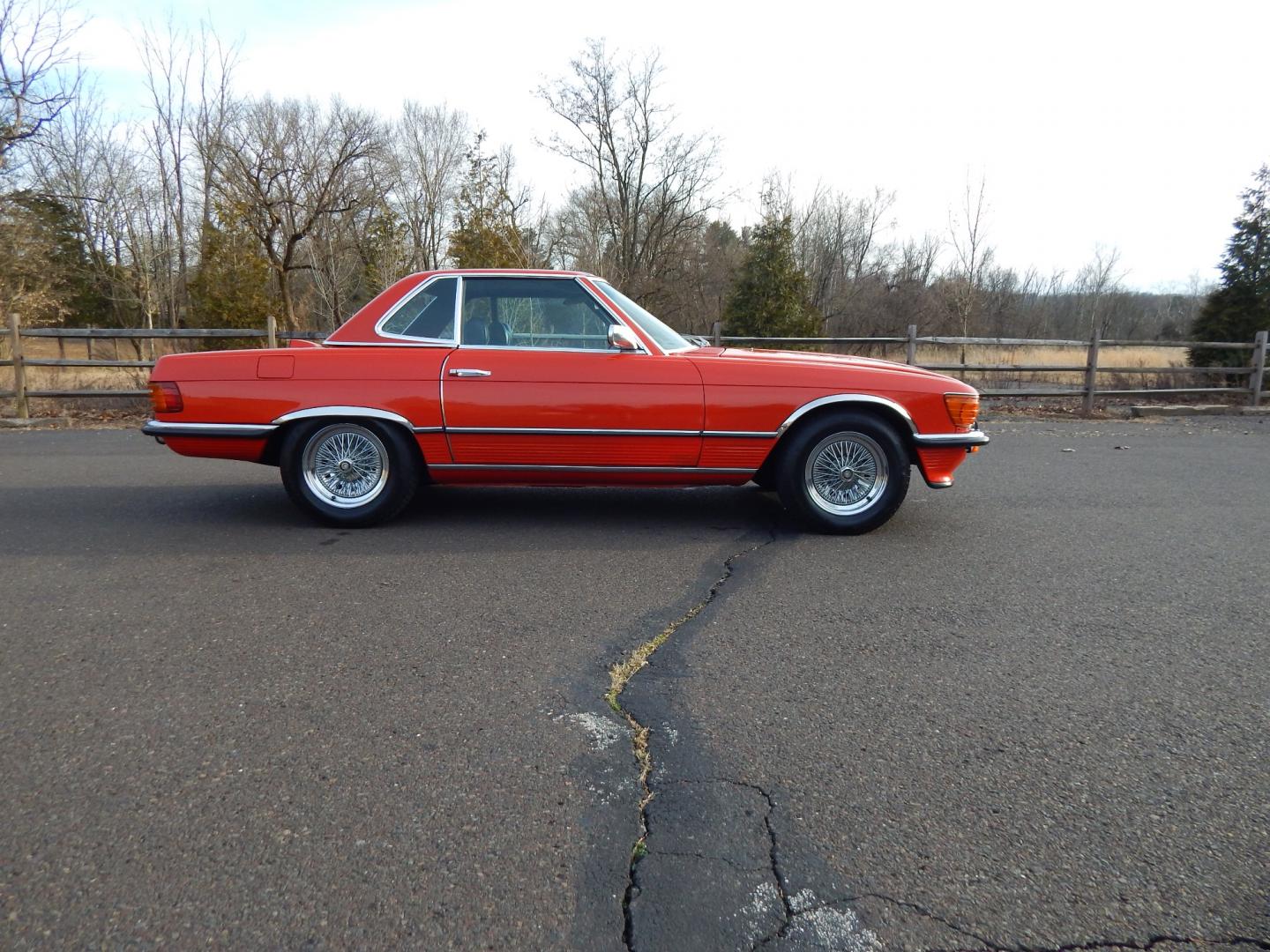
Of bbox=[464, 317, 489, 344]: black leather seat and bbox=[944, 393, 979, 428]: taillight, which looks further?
bbox=[464, 317, 489, 344]: black leather seat

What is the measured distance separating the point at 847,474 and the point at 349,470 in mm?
3005

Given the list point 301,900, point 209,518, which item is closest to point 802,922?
point 301,900

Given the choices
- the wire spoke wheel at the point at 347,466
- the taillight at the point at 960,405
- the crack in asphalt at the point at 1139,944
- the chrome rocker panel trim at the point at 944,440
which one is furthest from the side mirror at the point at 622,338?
the crack in asphalt at the point at 1139,944

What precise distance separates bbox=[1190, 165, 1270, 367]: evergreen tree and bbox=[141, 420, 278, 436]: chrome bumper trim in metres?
17.5

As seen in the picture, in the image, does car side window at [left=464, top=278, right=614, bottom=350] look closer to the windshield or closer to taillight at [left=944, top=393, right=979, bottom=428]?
the windshield

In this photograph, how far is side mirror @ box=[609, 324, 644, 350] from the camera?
4.82 m

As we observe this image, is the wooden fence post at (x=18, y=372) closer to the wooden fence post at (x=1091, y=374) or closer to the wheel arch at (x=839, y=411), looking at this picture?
the wheel arch at (x=839, y=411)

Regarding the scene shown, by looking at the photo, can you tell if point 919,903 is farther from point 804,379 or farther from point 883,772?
point 804,379

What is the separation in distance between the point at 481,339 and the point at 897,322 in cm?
3924

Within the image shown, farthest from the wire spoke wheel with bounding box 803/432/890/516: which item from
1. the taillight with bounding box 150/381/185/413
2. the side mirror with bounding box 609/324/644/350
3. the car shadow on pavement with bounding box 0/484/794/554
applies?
the taillight with bounding box 150/381/185/413

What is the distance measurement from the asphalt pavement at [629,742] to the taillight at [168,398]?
750mm

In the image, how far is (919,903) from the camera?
175 centimetres

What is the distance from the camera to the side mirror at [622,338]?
482cm

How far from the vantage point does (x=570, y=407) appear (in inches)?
189
